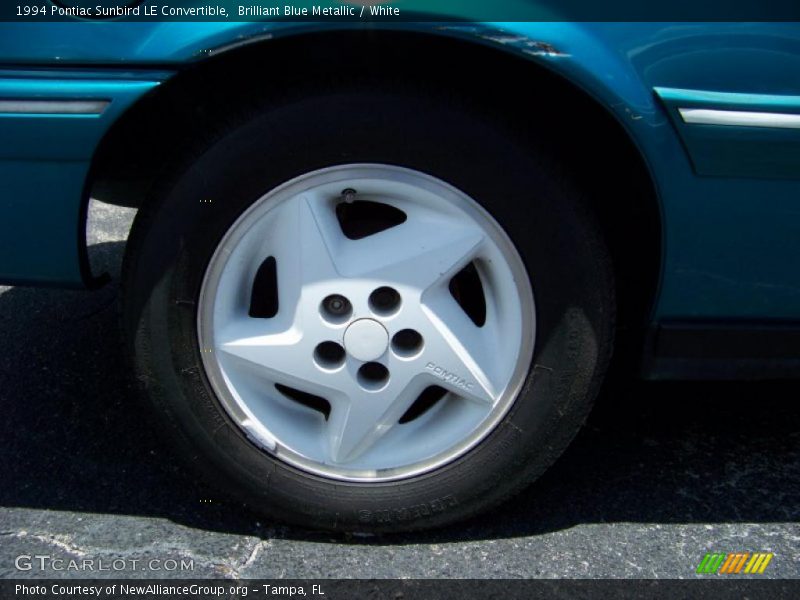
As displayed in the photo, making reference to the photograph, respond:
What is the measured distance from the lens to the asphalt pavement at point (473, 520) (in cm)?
191

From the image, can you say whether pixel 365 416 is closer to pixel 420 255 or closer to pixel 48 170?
pixel 420 255

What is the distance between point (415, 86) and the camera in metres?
1.75

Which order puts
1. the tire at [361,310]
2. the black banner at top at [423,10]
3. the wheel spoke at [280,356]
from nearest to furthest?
the black banner at top at [423,10] < the tire at [361,310] < the wheel spoke at [280,356]

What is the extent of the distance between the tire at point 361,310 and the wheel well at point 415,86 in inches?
2.0

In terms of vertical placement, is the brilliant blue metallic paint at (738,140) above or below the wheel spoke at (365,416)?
above

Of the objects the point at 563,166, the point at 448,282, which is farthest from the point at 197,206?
the point at 563,166

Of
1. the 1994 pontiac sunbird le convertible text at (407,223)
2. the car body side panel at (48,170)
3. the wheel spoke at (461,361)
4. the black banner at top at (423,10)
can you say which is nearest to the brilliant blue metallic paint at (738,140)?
the 1994 pontiac sunbird le convertible text at (407,223)

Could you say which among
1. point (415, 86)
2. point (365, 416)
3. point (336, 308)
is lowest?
point (365, 416)

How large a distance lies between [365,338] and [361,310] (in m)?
0.06

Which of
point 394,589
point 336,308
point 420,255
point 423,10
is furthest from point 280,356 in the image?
point 423,10

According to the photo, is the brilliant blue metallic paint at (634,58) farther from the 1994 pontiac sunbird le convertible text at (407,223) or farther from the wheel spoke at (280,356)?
the wheel spoke at (280,356)

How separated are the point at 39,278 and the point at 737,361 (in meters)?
1.44

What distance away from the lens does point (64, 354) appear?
2.70 m

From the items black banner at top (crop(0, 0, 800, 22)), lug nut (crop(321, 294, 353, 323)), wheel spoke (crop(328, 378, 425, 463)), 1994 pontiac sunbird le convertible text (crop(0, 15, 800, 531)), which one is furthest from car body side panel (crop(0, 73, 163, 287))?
wheel spoke (crop(328, 378, 425, 463))
